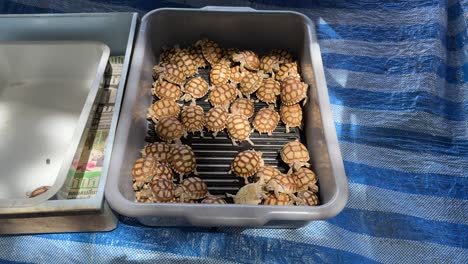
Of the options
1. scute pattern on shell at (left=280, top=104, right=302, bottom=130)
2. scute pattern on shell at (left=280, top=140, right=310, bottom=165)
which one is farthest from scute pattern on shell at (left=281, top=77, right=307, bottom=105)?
scute pattern on shell at (left=280, top=140, right=310, bottom=165)

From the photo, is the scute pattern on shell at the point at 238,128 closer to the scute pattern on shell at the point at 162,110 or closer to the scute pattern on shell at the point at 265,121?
the scute pattern on shell at the point at 265,121

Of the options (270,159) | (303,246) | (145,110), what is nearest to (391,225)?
(303,246)

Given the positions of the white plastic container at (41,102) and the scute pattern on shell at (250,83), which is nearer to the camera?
the white plastic container at (41,102)

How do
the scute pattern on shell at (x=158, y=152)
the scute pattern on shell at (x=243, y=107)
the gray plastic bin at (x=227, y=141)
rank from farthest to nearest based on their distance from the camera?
the scute pattern on shell at (x=243, y=107) < the scute pattern on shell at (x=158, y=152) < the gray plastic bin at (x=227, y=141)

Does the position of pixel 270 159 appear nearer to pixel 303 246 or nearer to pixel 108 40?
pixel 303 246

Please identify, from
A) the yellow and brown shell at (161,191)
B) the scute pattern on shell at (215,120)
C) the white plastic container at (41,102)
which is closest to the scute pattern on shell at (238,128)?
the scute pattern on shell at (215,120)

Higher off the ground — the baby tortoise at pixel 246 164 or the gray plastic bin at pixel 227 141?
the gray plastic bin at pixel 227 141

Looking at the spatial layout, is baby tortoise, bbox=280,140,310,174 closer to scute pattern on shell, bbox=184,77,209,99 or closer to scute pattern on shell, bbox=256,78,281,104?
scute pattern on shell, bbox=256,78,281,104

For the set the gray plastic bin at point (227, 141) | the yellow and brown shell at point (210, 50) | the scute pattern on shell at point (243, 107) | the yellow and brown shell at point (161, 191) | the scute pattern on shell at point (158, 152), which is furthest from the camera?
the yellow and brown shell at point (210, 50)
